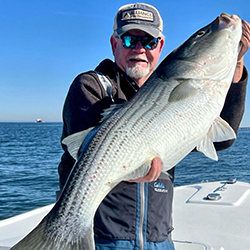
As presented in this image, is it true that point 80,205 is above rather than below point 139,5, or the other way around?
below

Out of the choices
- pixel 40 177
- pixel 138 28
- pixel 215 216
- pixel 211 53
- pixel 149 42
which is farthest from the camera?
pixel 40 177

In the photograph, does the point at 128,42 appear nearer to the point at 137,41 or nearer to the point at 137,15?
the point at 137,41

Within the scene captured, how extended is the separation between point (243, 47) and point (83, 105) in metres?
1.50

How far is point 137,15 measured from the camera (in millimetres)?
3154

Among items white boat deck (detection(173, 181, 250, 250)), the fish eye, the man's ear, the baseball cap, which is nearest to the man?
the baseball cap

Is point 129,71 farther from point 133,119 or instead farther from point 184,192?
point 184,192

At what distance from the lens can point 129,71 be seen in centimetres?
322

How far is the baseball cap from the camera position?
3.13 metres

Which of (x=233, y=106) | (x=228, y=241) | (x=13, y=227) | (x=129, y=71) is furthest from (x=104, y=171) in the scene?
(x=13, y=227)

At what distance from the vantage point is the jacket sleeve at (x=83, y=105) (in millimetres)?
2719

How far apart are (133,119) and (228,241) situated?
3447 millimetres

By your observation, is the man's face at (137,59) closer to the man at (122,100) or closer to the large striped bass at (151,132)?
the man at (122,100)

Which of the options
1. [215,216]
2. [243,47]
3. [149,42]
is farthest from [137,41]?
[215,216]

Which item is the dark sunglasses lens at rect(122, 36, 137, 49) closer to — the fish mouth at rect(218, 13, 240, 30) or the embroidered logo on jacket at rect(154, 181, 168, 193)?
the fish mouth at rect(218, 13, 240, 30)
